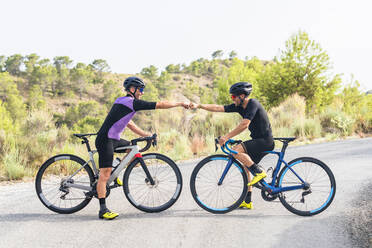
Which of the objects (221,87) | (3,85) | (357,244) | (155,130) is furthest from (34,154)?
(3,85)

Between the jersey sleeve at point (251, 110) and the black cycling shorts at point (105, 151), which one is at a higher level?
the jersey sleeve at point (251, 110)

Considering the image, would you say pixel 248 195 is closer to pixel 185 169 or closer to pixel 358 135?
pixel 185 169

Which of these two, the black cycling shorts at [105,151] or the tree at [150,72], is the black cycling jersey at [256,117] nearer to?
the black cycling shorts at [105,151]

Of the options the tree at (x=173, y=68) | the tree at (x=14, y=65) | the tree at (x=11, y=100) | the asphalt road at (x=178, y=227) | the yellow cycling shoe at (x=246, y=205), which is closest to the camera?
the asphalt road at (x=178, y=227)

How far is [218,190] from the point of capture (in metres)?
4.94

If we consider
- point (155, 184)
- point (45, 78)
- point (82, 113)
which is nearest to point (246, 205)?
point (155, 184)

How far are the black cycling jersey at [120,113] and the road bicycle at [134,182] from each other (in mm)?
300

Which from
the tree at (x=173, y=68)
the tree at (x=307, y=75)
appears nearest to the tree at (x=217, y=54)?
the tree at (x=173, y=68)

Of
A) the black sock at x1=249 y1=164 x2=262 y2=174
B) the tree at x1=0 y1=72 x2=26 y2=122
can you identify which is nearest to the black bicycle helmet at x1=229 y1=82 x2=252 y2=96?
the black sock at x1=249 y1=164 x2=262 y2=174

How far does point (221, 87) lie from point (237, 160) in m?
30.1

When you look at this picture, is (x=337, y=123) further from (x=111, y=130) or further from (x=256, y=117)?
(x=111, y=130)

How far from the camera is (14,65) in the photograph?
90.3m

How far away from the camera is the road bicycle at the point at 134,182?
490cm

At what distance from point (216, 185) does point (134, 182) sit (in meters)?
1.17
